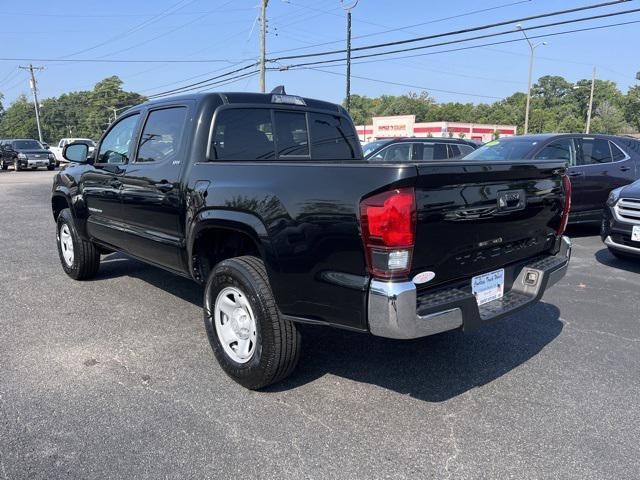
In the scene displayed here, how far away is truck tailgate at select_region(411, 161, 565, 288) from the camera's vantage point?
2621 millimetres

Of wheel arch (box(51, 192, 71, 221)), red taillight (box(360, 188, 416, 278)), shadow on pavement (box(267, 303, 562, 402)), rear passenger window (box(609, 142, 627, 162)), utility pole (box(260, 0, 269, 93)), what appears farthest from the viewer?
utility pole (box(260, 0, 269, 93))

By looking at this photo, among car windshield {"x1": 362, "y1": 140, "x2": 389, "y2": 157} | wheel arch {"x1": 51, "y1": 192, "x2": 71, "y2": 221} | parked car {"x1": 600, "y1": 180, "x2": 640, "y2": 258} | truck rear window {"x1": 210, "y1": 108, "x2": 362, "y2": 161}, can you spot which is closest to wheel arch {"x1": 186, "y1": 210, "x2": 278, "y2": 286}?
truck rear window {"x1": 210, "y1": 108, "x2": 362, "y2": 161}

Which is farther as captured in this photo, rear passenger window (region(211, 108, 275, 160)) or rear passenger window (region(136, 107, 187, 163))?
rear passenger window (region(136, 107, 187, 163))

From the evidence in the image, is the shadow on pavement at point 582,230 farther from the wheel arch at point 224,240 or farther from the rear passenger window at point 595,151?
the wheel arch at point 224,240

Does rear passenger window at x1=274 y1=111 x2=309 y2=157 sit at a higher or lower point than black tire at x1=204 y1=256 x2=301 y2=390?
higher

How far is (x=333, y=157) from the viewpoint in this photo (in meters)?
4.64

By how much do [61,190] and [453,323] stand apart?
16.0ft

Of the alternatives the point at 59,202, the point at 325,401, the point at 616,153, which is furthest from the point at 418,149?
the point at 325,401

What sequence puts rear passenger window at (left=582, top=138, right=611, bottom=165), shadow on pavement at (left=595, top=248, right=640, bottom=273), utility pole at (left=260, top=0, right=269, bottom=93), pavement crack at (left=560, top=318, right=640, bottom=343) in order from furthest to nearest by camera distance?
utility pole at (left=260, top=0, right=269, bottom=93) → rear passenger window at (left=582, top=138, right=611, bottom=165) → shadow on pavement at (left=595, top=248, right=640, bottom=273) → pavement crack at (left=560, top=318, right=640, bottom=343)

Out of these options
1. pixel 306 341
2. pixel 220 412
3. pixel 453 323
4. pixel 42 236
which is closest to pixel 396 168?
pixel 453 323

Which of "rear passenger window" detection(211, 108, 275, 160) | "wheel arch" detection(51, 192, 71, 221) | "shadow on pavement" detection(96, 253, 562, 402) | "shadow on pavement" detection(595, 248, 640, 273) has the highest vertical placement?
"rear passenger window" detection(211, 108, 275, 160)

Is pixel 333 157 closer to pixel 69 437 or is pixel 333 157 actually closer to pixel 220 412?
pixel 220 412

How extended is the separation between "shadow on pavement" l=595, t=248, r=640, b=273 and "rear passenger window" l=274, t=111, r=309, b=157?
4.67 meters

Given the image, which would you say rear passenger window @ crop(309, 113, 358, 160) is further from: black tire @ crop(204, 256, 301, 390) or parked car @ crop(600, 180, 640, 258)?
parked car @ crop(600, 180, 640, 258)
